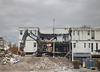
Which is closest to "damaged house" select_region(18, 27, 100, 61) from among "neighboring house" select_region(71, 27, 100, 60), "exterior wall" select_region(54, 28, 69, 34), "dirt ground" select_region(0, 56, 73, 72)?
"neighboring house" select_region(71, 27, 100, 60)

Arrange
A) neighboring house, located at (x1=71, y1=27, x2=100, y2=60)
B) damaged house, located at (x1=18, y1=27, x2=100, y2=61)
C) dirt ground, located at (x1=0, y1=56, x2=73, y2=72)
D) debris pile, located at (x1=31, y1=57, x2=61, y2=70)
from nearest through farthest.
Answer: dirt ground, located at (x1=0, y1=56, x2=73, y2=72) < debris pile, located at (x1=31, y1=57, x2=61, y2=70) < damaged house, located at (x1=18, y1=27, x2=100, y2=61) < neighboring house, located at (x1=71, y1=27, x2=100, y2=60)

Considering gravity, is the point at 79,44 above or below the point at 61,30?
below

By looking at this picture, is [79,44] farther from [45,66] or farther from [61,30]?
[45,66]

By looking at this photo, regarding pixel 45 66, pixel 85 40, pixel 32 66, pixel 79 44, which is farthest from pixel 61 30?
pixel 32 66

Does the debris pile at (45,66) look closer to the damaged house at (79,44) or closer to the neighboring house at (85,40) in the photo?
the damaged house at (79,44)

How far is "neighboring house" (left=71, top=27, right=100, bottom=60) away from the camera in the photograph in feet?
128

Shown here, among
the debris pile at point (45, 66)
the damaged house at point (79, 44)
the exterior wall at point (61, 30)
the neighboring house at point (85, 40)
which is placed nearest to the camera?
the debris pile at point (45, 66)

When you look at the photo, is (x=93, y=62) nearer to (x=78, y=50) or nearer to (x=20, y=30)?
(x=78, y=50)

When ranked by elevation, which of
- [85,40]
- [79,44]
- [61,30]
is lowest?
[79,44]

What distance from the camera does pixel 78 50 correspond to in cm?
3875

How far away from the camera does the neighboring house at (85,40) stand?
128ft

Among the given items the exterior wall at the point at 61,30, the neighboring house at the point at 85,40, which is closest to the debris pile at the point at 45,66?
the neighboring house at the point at 85,40

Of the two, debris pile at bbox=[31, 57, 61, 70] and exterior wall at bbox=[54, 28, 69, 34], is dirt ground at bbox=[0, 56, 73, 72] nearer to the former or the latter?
debris pile at bbox=[31, 57, 61, 70]

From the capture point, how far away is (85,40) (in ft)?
131
